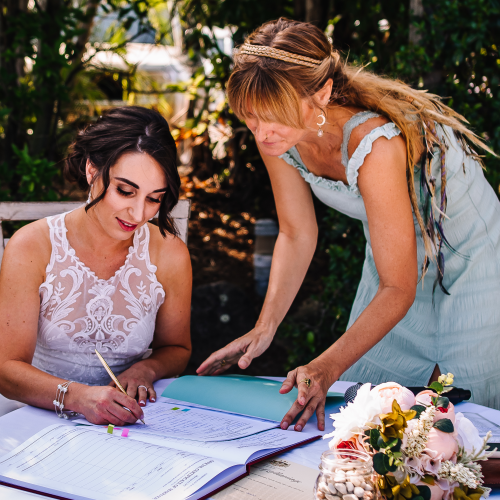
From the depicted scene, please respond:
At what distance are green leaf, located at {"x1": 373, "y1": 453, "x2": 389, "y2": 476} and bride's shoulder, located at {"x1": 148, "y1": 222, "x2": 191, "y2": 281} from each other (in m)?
1.35

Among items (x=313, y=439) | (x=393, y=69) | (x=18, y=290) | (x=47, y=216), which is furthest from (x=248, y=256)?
(x=313, y=439)

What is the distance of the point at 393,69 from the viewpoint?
3.24 m

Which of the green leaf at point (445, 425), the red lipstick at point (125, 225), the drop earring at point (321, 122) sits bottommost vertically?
the green leaf at point (445, 425)

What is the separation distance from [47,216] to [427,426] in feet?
5.86

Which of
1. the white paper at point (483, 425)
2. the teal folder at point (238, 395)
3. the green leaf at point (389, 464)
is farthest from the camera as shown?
the teal folder at point (238, 395)

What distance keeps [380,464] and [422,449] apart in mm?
74

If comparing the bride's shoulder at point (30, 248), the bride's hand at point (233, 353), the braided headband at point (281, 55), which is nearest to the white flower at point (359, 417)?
the bride's hand at point (233, 353)

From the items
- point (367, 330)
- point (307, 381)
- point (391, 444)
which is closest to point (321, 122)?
point (367, 330)

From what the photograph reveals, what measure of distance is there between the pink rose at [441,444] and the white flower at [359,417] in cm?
9

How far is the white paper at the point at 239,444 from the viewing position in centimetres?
126

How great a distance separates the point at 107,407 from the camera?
4.89 feet

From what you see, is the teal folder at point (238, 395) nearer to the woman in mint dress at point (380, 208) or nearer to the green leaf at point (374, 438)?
the woman in mint dress at point (380, 208)

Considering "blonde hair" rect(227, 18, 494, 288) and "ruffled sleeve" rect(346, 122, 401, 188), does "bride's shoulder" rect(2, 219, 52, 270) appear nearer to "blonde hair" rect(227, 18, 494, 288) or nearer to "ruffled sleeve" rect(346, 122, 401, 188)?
"blonde hair" rect(227, 18, 494, 288)

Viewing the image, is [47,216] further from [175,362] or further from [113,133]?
[175,362]
